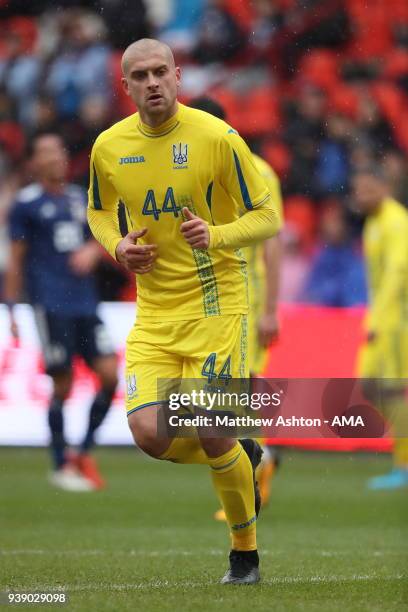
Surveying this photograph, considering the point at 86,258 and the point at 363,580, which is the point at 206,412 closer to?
the point at 363,580

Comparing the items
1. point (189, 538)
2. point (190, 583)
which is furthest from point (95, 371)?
point (190, 583)

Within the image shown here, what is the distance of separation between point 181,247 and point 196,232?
1.23 ft

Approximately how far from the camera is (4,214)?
549 inches

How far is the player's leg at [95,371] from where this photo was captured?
31.9ft

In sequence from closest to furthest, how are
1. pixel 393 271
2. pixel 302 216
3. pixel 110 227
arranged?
pixel 110 227, pixel 393 271, pixel 302 216

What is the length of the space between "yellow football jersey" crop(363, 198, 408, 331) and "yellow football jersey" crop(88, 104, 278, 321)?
438cm

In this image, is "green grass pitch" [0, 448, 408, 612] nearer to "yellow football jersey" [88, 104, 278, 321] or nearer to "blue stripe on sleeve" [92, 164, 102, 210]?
"yellow football jersey" [88, 104, 278, 321]

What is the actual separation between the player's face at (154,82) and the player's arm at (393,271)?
470 centimetres

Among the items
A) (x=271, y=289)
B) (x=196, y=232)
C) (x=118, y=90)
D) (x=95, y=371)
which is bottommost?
(x=95, y=371)

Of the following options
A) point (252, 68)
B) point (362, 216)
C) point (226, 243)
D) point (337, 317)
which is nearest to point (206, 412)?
point (226, 243)

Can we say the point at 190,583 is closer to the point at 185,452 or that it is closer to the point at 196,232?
the point at 185,452

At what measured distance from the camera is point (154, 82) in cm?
534

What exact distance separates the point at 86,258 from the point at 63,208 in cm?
47

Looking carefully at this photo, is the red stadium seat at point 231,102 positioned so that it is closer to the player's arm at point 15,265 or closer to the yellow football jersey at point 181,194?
the player's arm at point 15,265
